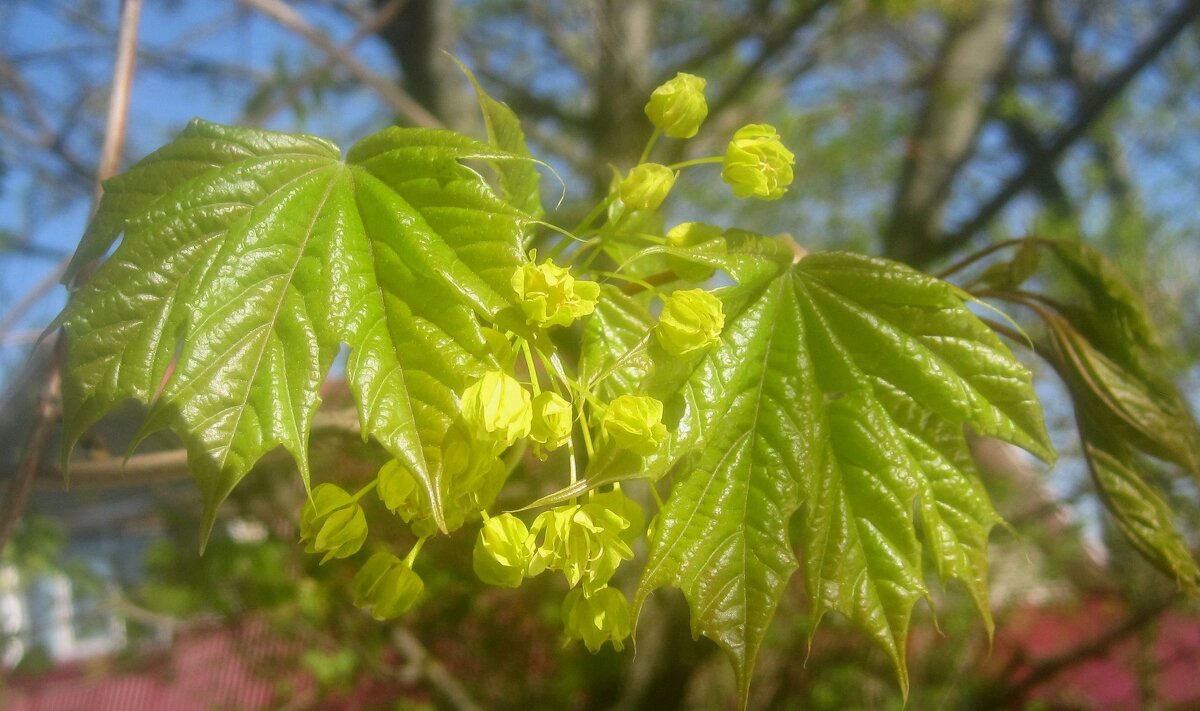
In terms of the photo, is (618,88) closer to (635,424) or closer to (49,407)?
(49,407)

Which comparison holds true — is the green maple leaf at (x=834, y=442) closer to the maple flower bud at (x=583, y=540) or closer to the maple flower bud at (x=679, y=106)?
the maple flower bud at (x=583, y=540)

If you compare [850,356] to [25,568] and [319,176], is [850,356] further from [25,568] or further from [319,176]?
[25,568]

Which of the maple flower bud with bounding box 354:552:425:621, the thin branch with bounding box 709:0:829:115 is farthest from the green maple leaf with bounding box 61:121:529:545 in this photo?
the thin branch with bounding box 709:0:829:115

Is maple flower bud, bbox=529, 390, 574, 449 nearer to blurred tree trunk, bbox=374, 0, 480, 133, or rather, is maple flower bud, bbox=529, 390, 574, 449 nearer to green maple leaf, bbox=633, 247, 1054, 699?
green maple leaf, bbox=633, 247, 1054, 699

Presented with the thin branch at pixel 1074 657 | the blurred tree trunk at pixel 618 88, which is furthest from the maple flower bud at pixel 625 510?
the blurred tree trunk at pixel 618 88

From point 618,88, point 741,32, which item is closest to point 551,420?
point 741,32

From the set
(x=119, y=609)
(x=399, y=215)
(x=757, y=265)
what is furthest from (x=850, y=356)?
(x=119, y=609)
